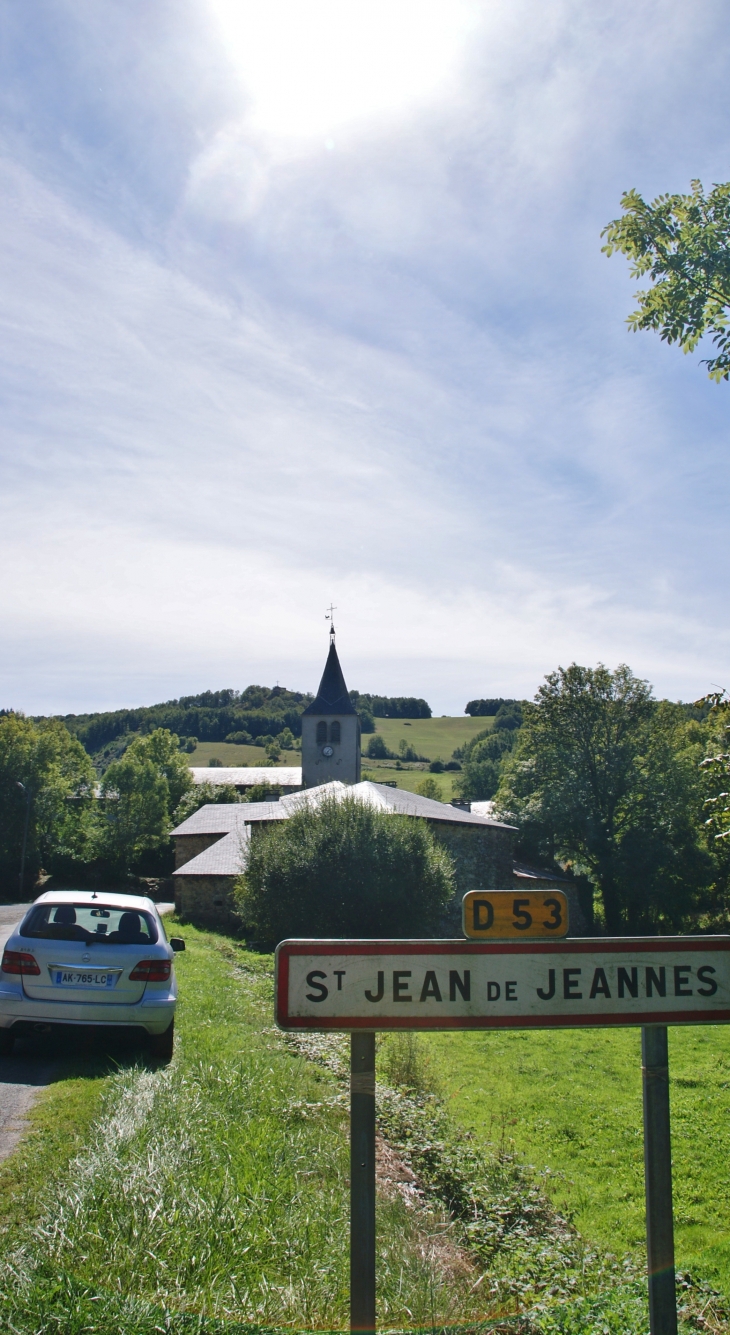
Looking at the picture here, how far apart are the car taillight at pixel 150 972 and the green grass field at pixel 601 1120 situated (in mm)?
3910

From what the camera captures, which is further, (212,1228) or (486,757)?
(486,757)

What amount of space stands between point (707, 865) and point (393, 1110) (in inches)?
1262

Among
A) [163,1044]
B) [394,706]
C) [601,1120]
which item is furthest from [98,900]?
[394,706]

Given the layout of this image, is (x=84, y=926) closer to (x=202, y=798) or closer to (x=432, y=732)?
(x=202, y=798)

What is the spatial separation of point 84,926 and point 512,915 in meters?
5.69

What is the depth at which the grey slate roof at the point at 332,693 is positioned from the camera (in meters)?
52.3

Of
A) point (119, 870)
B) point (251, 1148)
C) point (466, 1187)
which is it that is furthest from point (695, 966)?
point (119, 870)

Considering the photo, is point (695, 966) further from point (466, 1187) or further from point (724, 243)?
point (724, 243)

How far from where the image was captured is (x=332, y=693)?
175 feet

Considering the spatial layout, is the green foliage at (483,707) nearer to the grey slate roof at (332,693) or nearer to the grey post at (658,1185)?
the grey slate roof at (332,693)

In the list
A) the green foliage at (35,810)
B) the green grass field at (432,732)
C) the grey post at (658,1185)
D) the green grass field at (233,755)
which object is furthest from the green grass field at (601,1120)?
the green grass field at (432,732)

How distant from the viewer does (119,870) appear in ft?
155

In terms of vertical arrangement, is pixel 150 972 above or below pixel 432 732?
below

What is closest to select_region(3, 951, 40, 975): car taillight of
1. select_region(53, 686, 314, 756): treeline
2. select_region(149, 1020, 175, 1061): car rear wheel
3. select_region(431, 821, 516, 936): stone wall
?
select_region(149, 1020, 175, 1061): car rear wheel
